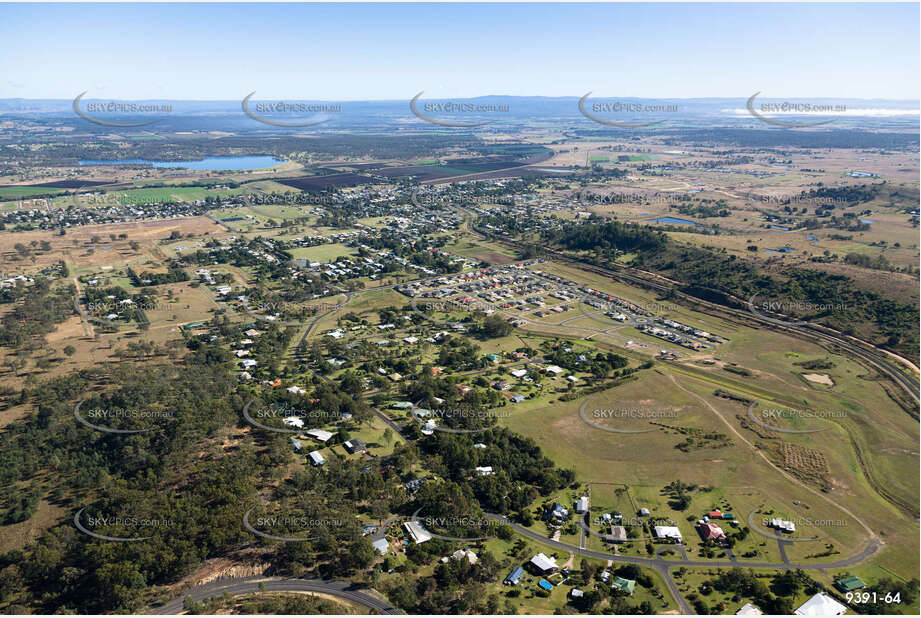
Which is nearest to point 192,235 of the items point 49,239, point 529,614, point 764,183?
point 49,239

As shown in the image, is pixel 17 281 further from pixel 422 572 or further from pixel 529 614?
pixel 529 614

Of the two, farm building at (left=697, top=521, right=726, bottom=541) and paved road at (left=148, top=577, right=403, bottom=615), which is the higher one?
farm building at (left=697, top=521, right=726, bottom=541)

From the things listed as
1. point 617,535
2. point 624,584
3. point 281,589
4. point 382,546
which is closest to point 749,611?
point 624,584

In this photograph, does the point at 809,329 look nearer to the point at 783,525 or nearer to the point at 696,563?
the point at 783,525

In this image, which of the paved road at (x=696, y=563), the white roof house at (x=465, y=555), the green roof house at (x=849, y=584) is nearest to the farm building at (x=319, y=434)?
the white roof house at (x=465, y=555)

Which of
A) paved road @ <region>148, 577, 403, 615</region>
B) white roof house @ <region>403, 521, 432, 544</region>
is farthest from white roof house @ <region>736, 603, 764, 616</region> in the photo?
paved road @ <region>148, 577, 403, 615</region>

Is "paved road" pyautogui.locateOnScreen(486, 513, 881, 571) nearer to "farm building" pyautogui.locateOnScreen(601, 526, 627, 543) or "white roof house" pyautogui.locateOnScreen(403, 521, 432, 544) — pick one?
"farm building" pyautogui.locateOnScreen(601, 526, 627, 543)
